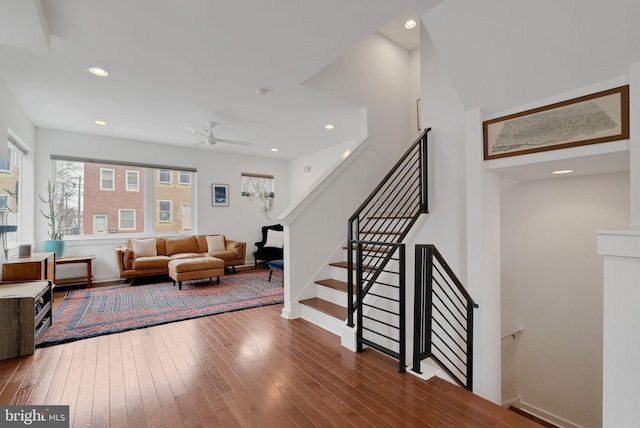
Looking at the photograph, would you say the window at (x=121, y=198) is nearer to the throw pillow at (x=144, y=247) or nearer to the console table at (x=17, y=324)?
the throw pillow at (x=144, y=247)

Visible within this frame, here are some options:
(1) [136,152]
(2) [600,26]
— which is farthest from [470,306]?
(1) [136,152]

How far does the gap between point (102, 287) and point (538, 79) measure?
6.69 m

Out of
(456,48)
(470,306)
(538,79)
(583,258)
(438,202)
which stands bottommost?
(470,306)

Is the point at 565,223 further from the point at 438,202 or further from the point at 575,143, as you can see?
the point at 575,143

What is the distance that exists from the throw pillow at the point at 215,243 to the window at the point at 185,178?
1379 mm

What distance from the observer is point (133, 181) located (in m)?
6.21

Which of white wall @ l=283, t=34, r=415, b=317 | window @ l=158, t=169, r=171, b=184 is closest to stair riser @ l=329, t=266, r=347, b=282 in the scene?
white wall @ l=283, t=34, r=415, b=317

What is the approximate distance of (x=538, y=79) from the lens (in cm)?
220

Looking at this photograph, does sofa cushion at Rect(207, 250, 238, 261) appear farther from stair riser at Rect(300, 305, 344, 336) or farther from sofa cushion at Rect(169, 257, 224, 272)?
stair riser at Rect(300, 305, 344, 336)

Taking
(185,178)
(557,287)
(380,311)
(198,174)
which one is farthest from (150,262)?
(557,287)

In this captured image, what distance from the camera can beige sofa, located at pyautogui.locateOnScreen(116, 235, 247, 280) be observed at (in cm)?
531

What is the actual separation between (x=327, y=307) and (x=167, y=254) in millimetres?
4333

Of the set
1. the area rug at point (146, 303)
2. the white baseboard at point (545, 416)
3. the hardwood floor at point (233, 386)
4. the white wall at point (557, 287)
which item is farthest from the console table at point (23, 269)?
the white baseboard at point (545, 416)

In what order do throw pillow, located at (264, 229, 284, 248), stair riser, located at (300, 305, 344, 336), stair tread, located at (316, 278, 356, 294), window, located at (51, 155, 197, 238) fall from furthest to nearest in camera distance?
1. throw pillow, located at (264, 229, 284, 248)
2. window, located at (51, 155, 197, 238)
3. stair tread, located at (316, 278, 356, 294)
4. stair riser, located at (300, 305, 344, 336)
